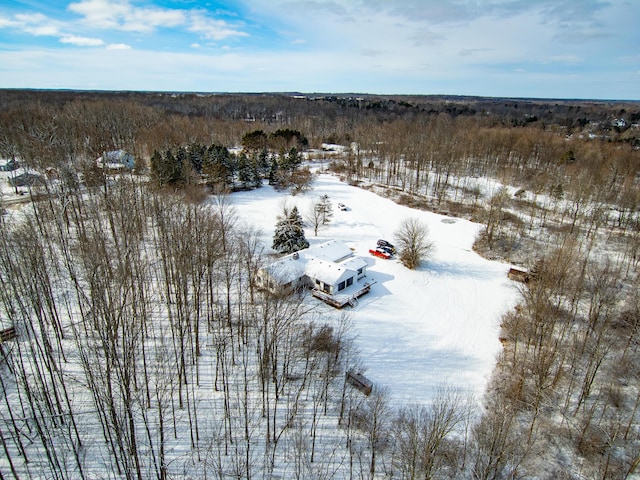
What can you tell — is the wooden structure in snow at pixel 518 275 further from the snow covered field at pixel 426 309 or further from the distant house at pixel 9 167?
the distant house at pixel 9 167

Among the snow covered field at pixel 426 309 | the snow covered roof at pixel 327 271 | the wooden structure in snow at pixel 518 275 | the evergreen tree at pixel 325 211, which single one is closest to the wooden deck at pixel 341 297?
the snow covered field at pixel 426 309

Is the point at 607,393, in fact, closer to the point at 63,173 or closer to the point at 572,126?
the point at 63,173

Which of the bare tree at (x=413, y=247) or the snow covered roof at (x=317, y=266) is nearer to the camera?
the snow covered roof at (x=317, y=266)

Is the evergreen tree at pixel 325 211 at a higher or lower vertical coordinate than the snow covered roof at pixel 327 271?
higher

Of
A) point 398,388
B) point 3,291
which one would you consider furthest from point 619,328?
point 3,291

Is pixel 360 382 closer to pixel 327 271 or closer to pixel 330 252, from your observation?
pixel 327 271

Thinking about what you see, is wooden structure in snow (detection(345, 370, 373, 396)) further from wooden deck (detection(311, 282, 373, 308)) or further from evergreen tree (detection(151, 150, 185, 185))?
evergreen tree (detection(151, 150, 185, 185))

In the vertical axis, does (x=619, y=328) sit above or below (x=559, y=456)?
above
